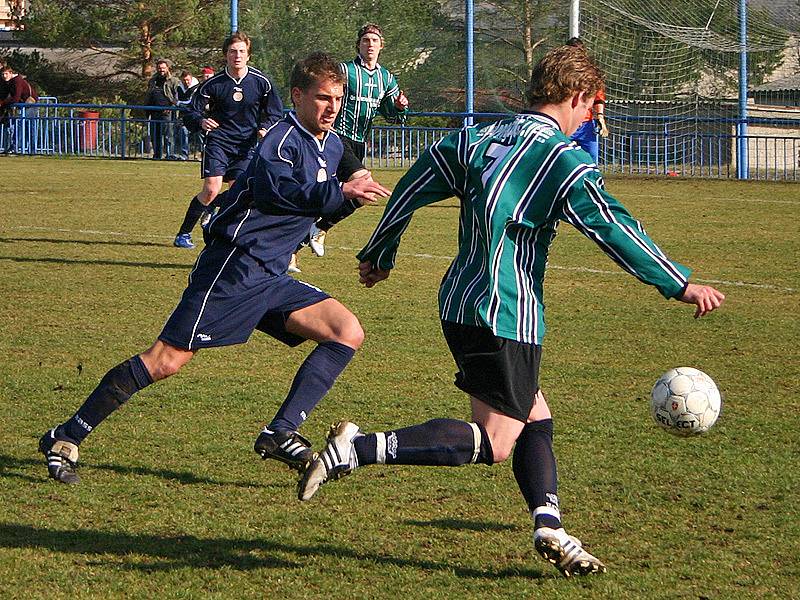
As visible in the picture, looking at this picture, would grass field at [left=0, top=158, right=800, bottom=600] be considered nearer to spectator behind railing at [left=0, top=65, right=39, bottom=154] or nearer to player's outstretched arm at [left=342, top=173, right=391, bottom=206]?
player's outstretched arm at [left=342, top=173, right=391, bottom=206]

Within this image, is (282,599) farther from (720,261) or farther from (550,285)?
(720,261)

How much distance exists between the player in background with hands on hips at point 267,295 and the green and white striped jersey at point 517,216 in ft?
2.72

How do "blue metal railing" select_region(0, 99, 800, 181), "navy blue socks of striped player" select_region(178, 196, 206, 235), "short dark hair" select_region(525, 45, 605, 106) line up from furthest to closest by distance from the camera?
"blue metal railing" select_region(0, 99, 800, 181)
"navy blue socks of striped player" select_region(178, 196, 206, 235)
"short dark hair" select_region(525, 45, 605, 106)

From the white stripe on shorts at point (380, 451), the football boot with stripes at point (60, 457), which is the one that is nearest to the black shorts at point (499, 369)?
the white stripe on shorts at point (380, 451)

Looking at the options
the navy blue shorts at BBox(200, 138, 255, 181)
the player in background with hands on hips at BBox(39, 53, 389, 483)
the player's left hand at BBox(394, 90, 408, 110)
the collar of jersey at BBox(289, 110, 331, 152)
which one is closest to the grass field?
the player in background with hands on hips at BBox(39, 53, 389, 483)

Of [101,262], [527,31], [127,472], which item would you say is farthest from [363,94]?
[527,31]

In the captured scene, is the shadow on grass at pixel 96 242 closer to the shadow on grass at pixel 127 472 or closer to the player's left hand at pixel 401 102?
the player's left hand at pixel 401 102

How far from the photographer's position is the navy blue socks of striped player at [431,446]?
4004 mm

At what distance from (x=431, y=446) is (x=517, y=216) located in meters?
0.79

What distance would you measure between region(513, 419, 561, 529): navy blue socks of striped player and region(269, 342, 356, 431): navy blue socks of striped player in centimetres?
105

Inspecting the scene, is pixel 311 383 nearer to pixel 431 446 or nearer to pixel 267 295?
pixel 267 295

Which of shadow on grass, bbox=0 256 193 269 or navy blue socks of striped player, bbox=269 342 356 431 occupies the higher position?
shadow on grass, bbox=0 256 193 269

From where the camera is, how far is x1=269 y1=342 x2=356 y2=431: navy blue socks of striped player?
192 inches

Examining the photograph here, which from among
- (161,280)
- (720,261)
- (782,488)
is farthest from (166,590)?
(720,261)
